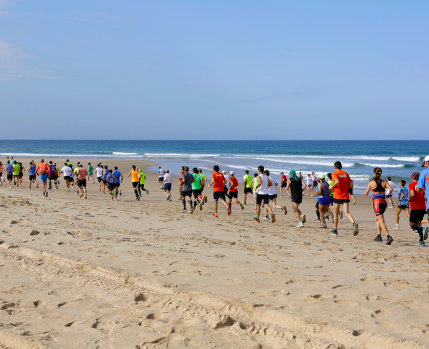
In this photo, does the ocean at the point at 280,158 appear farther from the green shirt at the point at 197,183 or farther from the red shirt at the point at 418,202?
the red shirt at the point at 418,202

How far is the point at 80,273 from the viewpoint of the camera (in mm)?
4711

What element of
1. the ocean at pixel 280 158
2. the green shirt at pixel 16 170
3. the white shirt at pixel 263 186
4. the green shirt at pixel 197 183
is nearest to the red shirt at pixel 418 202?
the white shirt at pixel 263 186

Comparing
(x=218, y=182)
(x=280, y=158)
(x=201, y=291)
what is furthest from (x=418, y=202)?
(x=280, y=158)

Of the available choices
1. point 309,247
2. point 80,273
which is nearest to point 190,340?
point 80,273

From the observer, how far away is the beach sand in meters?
3.18

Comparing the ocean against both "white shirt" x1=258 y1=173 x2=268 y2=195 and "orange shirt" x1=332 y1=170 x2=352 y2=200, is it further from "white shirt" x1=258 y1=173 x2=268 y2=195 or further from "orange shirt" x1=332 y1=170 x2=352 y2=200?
"orange shirt" x1=332 y1=170 x2=352 y2=200

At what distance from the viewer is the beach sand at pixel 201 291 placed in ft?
10.4

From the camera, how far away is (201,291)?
406 cm

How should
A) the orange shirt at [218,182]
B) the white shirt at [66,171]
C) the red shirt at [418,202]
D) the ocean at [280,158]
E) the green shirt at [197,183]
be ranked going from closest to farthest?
1. the red shirt at [418,202]
2. the orange shirt at [218,182]
3. the green shirt at [197,183]
4. the white shirt at [66,171]
5. the ocean at [280,158]

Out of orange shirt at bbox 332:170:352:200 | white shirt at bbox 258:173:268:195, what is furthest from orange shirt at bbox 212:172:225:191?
orange shirt at bbox 332:170:352:200

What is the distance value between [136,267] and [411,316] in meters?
3.30

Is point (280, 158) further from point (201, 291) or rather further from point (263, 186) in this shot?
point (201, 291)

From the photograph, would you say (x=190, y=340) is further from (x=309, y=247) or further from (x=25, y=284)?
(x=309, y=247)

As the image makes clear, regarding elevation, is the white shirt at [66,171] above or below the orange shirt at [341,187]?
below
